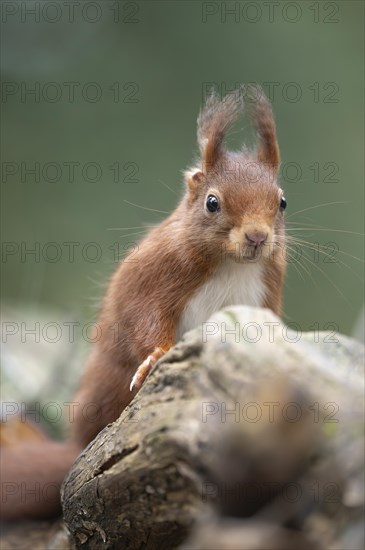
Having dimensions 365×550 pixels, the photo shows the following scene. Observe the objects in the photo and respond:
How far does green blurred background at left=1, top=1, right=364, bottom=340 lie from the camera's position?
693 centimetres

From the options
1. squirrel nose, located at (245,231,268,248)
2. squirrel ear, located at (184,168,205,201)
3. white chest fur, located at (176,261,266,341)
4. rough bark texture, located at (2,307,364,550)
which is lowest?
rough bark texture, located at (2,307,364,550)

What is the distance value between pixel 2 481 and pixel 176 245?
108 centimetres

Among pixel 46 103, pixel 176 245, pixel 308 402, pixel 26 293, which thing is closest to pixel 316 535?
pixel 308 402

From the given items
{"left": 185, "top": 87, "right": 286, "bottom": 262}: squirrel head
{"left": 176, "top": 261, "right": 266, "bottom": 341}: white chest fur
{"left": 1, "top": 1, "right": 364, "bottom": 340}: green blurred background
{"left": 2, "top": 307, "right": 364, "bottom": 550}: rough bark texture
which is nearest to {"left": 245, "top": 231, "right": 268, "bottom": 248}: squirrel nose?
{"left": 185, "top": 87, "right": 286, "bottom": 262}: squirrel head

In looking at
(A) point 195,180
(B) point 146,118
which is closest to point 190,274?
(A) point 195,180

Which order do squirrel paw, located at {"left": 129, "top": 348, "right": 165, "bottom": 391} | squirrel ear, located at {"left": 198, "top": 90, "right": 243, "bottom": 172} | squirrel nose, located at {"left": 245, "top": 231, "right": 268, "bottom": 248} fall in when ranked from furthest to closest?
squirrel ear, located at {"left": 198, "top": 90, "right": 243, "bottom": 172}
squirrel nose, located at {"left": 245, "top": 231, "right": 268, "bottom": 248}
squirrel paw, located at {"left": 129, "top": 348, "right": 165, "bottom": 391}

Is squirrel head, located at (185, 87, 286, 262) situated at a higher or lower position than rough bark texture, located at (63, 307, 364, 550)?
higher

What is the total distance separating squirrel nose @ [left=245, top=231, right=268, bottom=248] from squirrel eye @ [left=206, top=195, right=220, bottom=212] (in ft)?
0.78

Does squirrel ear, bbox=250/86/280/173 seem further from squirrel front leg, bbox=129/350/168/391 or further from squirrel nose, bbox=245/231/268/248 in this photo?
squirrel front leg, bbox=129/350/168/391

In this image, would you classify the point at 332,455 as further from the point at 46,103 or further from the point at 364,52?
the point at 46,103

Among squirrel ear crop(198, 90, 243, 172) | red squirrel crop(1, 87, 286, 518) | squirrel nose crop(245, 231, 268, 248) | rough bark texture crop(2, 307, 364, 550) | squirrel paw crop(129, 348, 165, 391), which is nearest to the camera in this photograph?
rough bark texture crop(2, 307, 364, 550)

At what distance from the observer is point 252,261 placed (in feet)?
8.68

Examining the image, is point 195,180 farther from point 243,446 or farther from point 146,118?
point 146,118

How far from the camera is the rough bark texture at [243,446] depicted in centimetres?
153
